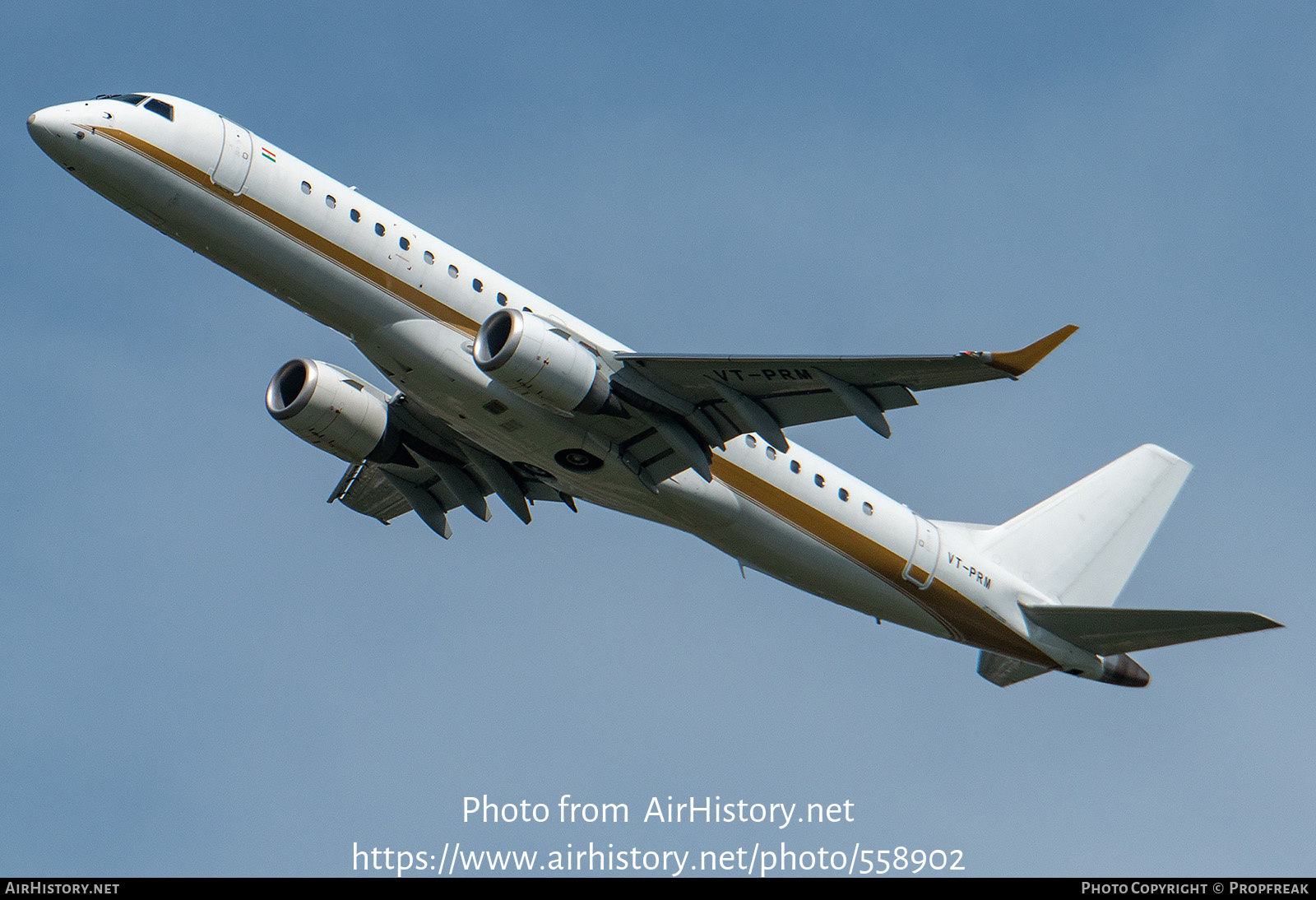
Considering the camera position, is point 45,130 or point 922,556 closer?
point 45,130

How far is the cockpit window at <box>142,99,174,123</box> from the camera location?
25500 mm

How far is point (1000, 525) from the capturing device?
34.4 meters

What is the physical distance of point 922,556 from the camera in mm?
30672

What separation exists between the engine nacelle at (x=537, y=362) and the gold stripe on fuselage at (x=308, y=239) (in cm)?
86

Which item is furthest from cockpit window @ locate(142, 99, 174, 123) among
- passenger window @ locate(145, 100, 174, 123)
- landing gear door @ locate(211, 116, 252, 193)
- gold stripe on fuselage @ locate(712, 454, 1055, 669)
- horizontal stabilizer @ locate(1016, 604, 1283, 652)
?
horizontal stabilizer @ locate(1016, 604, 1283, 652)

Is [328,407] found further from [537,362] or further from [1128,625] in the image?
[1128,625]

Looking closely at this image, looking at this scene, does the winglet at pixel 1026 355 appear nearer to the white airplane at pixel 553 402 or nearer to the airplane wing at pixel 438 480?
the white airplane at pixel 553 402

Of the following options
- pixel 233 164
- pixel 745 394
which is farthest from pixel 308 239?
pixel 745 394

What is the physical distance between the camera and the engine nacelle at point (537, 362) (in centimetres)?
2523

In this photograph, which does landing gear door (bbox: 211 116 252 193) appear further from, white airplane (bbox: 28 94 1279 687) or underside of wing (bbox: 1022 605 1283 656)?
underside of wing (bbox: 1022 605 1283 656)

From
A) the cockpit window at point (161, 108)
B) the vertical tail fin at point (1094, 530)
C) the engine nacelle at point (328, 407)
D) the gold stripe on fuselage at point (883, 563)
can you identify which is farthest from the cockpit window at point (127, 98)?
the vertical tail fin at point (1094, 530)

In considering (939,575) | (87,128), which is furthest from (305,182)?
(939,575)

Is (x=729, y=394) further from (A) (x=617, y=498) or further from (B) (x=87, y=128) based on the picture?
(B) (x=87, y=128)

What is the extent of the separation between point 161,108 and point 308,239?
364cm
